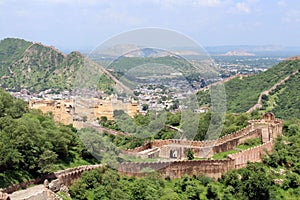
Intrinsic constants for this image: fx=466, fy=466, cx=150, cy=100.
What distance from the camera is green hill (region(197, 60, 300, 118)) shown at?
5954cm

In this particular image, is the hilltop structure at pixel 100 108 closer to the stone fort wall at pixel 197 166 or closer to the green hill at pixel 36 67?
the stone fort wall at pixel 197 166

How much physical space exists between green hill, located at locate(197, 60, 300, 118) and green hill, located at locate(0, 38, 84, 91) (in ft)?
89.9

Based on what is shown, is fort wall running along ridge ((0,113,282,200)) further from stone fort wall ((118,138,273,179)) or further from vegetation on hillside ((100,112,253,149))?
vegetation on hillside ((100,112,253,149))

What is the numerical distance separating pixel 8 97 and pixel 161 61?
10.1 meters

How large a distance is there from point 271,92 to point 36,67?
49576mm

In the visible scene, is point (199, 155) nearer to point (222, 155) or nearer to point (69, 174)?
point (222, 155)

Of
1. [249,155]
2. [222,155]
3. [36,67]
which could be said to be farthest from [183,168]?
[36,67]

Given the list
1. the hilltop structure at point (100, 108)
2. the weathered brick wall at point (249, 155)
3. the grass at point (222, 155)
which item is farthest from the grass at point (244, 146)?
the hilltop structure at point (100, 108)

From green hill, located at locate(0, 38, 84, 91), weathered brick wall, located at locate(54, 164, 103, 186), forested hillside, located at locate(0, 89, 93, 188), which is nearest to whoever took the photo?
forested hillside, located at locate(0, 89, 93, 188)

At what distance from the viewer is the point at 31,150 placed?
22.3 meters

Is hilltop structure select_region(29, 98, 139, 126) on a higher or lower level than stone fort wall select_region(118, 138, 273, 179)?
higher

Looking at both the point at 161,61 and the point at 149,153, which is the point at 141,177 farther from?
the point at 161,61

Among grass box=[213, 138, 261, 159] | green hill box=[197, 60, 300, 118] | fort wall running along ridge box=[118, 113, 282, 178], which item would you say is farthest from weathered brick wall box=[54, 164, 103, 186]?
green hill box=[197, 60, 300, 118]

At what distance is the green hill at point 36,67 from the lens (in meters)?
84.7
